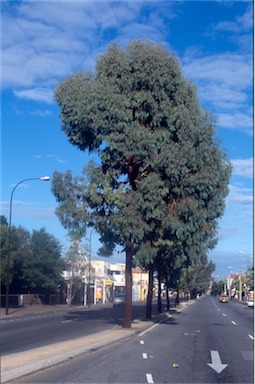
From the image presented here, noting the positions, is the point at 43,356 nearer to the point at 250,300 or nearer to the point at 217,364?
the point at 217,364

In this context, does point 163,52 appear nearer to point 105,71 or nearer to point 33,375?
point 105,71

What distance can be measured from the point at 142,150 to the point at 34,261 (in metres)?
42.4

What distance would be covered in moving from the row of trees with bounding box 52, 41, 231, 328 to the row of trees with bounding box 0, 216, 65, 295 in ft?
105

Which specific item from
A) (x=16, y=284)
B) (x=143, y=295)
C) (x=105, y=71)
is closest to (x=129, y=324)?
(x=105, y=71)

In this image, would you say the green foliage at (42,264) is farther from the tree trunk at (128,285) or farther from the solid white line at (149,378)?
the solid white line at (149,378)

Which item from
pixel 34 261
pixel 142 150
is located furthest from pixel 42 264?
pixel 142 150

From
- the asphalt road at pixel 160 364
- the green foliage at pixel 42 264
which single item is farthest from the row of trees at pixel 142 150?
the green foliage at pixel 42 264

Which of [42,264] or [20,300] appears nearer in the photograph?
[20,300]

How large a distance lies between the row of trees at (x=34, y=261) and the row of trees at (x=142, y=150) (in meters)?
32.0

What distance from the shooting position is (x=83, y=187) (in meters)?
29.3

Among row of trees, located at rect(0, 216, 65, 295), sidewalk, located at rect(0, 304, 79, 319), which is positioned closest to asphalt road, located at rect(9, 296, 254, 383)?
sidewalk, located at rect(0, 304, 79, 319)

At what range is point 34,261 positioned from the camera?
67000mm

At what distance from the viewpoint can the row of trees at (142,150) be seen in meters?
27.0

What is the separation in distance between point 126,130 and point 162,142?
1.63 m
